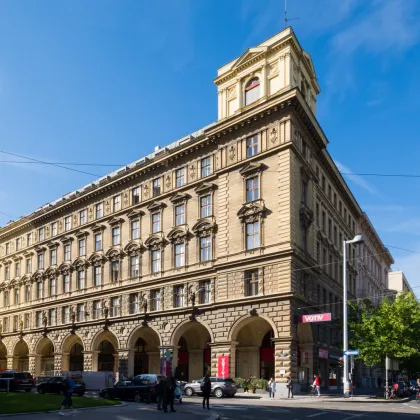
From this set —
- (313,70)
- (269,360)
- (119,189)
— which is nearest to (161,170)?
(119,189)

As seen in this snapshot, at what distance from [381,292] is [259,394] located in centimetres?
6151

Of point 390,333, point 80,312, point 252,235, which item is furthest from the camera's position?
point 80,312

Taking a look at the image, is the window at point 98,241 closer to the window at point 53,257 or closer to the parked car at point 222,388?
the window at point 53,257

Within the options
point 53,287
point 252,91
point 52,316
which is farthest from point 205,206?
point 52,316

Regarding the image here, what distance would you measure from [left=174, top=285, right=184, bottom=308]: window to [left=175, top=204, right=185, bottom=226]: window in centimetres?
634

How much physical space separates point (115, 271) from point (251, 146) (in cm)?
2238

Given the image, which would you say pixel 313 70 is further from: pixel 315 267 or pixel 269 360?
pixel 269 360

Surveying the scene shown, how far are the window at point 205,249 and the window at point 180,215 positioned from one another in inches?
144

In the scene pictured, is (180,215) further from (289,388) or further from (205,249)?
(289,388)

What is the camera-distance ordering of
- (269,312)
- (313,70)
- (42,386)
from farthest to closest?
1. (313,70)
2. (269,312)
3. (42,386)

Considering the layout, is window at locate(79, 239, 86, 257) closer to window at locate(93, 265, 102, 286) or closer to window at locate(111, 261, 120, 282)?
window at locate(93, 265, 102, 286)

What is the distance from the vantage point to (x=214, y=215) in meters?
52.4

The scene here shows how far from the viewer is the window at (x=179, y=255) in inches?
2158

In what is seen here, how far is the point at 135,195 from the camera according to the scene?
62438mm
